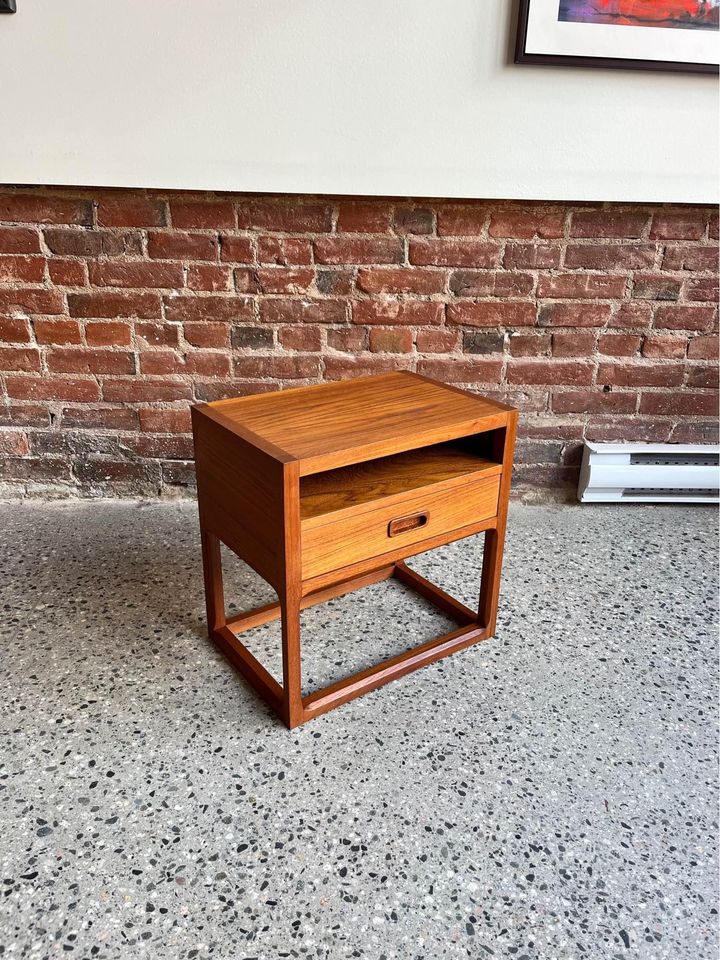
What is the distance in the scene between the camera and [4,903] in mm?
1029

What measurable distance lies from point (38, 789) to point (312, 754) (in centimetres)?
48

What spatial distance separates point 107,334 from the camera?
6.71ft

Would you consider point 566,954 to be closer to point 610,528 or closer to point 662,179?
point 610,528

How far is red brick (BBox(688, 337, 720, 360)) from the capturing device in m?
2.16

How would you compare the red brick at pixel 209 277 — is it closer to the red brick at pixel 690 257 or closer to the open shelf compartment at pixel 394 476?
the open shelf compartment at pixel 394 476

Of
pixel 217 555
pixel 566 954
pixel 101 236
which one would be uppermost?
pixel 101 236

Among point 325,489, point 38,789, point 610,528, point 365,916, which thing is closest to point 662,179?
point 610,528

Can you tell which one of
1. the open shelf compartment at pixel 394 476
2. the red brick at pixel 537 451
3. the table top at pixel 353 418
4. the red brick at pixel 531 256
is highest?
the red brick at pixel 531 256

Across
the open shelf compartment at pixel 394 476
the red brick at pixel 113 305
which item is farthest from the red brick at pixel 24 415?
the open shelf compartment at pixel 394 476

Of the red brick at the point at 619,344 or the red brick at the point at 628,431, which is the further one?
the red brick at the point at 628,431

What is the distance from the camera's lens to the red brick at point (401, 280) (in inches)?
79.4

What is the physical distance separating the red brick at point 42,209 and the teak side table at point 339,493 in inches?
33.8

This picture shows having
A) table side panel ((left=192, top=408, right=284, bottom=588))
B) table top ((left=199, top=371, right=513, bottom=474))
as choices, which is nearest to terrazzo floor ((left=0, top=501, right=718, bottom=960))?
table side panel ((left=192, top=408, right=284, bottom=588))

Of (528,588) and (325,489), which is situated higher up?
(325,489)
